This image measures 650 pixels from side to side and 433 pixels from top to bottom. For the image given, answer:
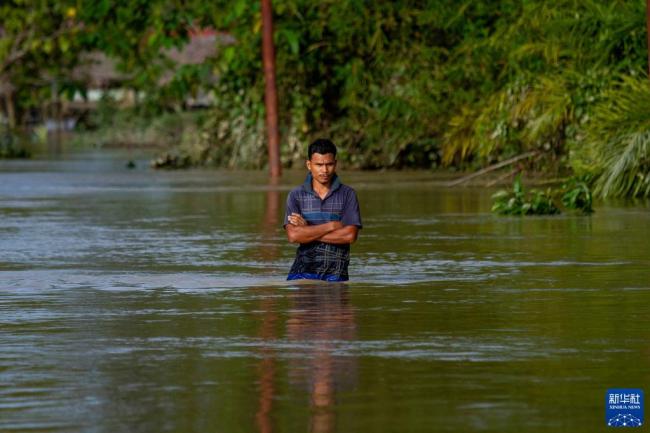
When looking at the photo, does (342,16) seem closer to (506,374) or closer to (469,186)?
(469,186)

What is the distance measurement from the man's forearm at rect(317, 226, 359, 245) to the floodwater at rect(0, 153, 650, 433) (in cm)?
37

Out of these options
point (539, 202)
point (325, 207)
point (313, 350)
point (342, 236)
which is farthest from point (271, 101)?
point (313, 350)

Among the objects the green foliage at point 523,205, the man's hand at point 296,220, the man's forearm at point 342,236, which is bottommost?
the green foliage at point 523,205

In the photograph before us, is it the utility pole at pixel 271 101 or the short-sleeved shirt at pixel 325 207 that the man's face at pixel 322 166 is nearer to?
the short-sleeved shirt at pixel 325 207

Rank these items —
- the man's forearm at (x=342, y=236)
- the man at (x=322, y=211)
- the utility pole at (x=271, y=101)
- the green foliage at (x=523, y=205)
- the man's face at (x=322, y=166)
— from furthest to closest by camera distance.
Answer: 1. the utility pole at (x=271, y=101)
2. the green foliage at (x=523, y=205)
3. the man's forearm at (x=342, y=236)
4. the man at (x=322, y=211)
5. the man's face at (x=322, y=166)

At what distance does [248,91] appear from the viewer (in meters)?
38.7

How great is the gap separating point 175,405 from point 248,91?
30.7 meters

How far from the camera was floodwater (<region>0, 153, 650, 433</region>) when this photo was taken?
8062 mm

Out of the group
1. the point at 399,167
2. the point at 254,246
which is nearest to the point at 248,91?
the point at 399,167

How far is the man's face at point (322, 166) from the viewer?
12695mm

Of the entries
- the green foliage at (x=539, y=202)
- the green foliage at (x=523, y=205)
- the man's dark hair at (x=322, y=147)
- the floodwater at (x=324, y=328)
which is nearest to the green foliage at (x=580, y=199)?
the green foliage at (x=539, y=202)

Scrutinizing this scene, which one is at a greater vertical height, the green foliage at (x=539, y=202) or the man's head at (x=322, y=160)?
the man's head at (x=322, y=160)

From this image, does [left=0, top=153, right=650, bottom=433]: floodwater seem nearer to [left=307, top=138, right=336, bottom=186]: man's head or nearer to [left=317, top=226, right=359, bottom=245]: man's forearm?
[left=317, top=226, right=359, bottom=245]: man's forearm

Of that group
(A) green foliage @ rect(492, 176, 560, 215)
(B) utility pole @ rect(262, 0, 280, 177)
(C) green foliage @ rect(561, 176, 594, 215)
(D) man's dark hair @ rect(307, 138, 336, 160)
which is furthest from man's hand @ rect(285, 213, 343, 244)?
(B) utility pole @ rect(262, 0, 280, 177)
